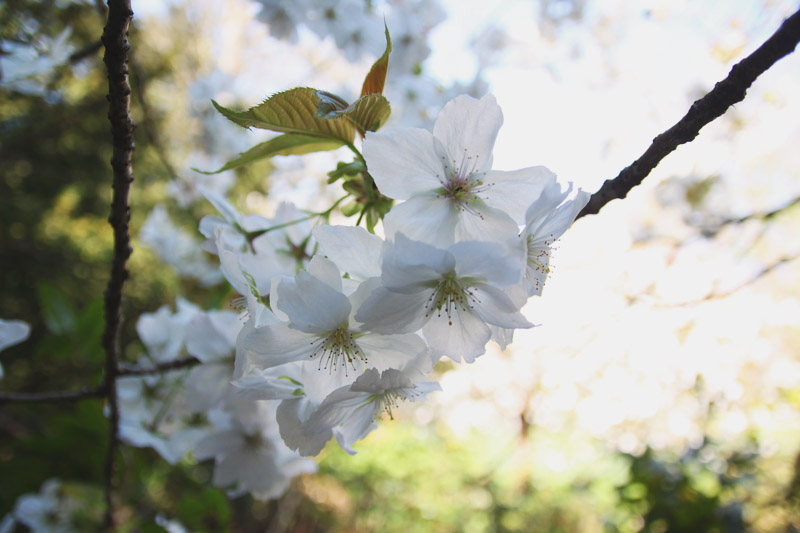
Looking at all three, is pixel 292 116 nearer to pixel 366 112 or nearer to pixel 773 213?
pixel 366 112

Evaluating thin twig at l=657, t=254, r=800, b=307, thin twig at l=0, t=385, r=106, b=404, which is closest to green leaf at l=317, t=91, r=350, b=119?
thin twig at l=0, t=385, r=106, b=404

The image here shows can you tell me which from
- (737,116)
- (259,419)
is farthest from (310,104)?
(737,116)

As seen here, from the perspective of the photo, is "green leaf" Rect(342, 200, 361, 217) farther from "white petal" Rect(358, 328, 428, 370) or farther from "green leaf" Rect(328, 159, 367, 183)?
"white petal" Rect(358, 328, 428, 370)

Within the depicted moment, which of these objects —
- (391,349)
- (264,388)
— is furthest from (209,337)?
(391,349)

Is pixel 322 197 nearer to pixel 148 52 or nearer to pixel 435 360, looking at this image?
pixel 148 52

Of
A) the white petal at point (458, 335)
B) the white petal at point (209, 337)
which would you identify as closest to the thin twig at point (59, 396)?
the white petal at point (209, 337)

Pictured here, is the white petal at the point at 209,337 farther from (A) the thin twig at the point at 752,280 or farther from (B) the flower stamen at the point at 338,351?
(A) the thin twig at the point at 752,280
